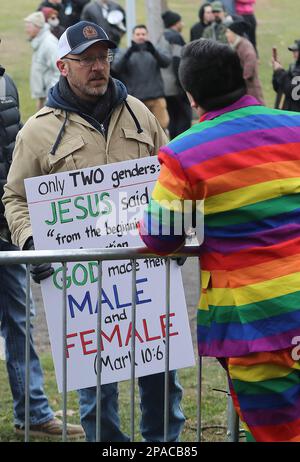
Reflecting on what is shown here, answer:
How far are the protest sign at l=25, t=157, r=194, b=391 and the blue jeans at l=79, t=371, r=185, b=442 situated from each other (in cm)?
36

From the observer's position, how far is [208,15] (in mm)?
18281

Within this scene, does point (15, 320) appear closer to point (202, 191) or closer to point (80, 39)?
point (80, 39)

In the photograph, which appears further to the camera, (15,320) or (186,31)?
(186,31)

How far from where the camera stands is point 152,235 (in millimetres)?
4617

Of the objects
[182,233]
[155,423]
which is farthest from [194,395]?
[182,233]

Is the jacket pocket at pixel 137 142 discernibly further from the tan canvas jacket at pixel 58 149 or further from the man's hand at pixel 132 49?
the man's hand at pixel 132 49

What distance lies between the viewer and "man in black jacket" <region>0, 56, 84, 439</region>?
21.9 feet

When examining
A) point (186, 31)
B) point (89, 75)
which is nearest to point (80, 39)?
point (89, 75)

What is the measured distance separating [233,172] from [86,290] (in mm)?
1170

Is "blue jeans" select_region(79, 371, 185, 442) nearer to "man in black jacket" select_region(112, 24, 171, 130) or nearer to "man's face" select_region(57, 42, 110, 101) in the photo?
"man's face" select_region(57, 42, 110, 101)

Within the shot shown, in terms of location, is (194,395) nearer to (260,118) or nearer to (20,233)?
(20,233)

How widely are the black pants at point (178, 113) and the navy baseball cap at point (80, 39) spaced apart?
1076cm

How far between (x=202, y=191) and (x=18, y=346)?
2.75 metres

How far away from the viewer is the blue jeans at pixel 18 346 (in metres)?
6.80
